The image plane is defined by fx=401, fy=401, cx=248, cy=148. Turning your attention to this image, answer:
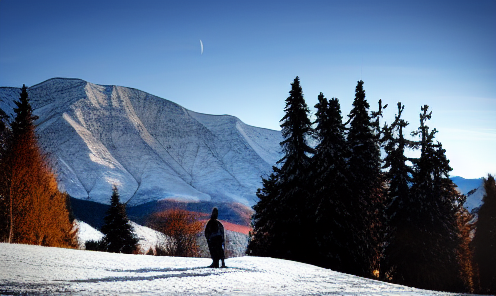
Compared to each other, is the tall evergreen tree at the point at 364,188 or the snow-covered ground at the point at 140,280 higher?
the tall evergreen tree at the point at 364,188

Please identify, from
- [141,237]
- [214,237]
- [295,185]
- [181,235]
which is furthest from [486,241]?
[141,237]

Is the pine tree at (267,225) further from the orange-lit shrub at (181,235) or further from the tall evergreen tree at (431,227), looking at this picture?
the orange-lit shrub at (181,235)

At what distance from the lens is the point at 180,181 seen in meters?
197

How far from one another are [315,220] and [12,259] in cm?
2063

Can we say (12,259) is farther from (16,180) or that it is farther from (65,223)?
(65,223)

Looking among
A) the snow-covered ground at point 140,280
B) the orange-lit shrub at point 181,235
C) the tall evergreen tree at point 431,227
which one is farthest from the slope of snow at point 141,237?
the snow-covered ground at point 140,280

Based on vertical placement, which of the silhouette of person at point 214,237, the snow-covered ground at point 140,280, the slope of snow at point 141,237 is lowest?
the slope of snow at point 141,237

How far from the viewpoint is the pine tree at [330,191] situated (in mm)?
28844

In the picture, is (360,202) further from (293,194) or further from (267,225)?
(267,225)

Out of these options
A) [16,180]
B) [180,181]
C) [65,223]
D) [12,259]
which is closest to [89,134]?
[180,181]

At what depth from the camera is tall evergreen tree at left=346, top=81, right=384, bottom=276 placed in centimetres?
3006

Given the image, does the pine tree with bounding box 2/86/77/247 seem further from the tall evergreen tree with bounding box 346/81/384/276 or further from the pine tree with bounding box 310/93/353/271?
the tall evergreen tree with bounding box 346/81/384/276

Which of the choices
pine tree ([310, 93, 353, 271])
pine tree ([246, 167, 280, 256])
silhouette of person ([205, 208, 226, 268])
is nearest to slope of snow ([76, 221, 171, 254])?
pine tree ([246, 167, 280, 256])

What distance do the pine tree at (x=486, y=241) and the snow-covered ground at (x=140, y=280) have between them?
150ft
